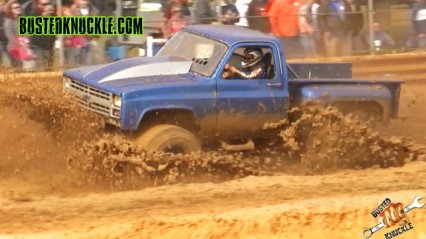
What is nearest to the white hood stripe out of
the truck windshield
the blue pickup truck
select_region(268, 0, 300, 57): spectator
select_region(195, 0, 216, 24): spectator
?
the blue pickup truck

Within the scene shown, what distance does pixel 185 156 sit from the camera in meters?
9.11

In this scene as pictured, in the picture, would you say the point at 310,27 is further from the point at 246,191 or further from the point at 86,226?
the point at 86,226

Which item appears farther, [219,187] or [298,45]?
[298,45]

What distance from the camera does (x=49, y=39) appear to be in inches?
502

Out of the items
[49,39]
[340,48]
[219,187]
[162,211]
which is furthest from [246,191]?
[340,48]

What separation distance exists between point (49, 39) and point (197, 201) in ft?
18.1

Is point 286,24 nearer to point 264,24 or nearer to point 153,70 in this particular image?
point 264,24

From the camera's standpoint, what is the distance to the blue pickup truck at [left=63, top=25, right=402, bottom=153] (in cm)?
898

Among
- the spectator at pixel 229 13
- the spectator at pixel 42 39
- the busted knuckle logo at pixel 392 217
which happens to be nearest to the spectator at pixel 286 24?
the spectator at pixel 229 13

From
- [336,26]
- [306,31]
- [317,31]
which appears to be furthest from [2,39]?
[336,26]

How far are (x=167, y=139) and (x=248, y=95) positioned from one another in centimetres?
108

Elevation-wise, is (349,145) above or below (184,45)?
below

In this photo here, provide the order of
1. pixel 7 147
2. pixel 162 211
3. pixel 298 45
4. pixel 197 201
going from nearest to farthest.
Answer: pixel 162 211, pixel 197 201, pixel 7 147, pixel 298 45

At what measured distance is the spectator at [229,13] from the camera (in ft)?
44.3
